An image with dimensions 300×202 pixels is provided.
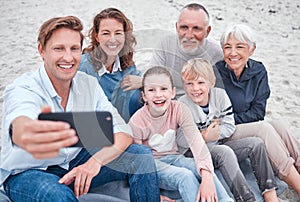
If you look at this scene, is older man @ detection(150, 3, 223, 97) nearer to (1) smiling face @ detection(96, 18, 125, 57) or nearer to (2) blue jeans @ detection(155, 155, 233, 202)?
(1) smiling face @ detection(96, 18, 125, 57)

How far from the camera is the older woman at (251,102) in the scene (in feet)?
6.47

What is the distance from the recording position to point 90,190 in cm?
177

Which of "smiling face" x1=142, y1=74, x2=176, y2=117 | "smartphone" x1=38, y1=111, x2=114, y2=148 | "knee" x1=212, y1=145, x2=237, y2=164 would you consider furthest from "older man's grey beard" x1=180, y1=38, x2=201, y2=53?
"smartphone" x1=38, y1=111, x2=114, y2=148

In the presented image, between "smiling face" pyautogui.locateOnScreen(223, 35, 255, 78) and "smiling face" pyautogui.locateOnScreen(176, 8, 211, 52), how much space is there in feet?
0.53

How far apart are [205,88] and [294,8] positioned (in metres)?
4.02

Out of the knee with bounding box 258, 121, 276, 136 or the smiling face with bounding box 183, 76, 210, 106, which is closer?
the smiling face with bounding box 183, 76, 210, 106

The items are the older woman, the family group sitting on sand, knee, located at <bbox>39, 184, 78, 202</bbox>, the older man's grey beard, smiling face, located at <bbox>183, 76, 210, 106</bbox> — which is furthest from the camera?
the older man's grey beard

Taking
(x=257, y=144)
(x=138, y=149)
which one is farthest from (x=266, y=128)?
(x=138, y=149)

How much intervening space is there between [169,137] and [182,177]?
0.59ft

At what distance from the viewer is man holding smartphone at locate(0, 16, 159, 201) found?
147cm

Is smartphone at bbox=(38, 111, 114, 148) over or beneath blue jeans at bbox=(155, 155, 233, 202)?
over

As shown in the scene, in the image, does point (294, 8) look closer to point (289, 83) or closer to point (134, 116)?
point (289, 83)

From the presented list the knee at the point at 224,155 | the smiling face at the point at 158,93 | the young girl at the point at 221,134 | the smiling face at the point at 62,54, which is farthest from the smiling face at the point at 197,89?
the smiling face at the point at 62,54

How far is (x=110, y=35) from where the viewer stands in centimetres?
199
